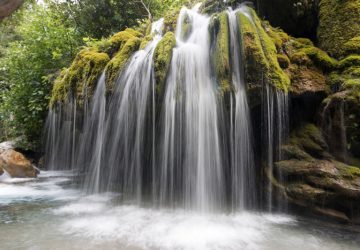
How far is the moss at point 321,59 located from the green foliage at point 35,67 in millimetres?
8686

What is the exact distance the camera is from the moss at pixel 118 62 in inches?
227

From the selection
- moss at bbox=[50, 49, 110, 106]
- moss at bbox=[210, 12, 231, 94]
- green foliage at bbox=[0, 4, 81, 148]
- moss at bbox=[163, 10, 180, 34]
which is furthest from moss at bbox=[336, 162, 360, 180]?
green foliage at bbox=[0, 4, 81, 148]

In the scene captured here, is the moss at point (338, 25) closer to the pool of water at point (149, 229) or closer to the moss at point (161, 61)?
the moss at point (161, 61)

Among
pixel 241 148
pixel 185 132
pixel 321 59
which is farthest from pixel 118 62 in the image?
pixel 321 59

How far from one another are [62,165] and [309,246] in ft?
27.0

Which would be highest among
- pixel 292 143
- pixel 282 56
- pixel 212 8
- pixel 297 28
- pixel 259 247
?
pixel 212 8

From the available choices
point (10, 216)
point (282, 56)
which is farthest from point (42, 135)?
point (282, 56)

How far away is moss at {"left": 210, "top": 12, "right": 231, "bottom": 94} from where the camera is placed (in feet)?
15.4

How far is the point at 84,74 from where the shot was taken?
21.4 ft

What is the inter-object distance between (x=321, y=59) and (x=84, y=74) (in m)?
5.33

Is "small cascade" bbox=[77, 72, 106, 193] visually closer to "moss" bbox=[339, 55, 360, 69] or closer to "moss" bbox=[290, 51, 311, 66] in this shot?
"moss" bbox=[290, 51, 311, 66]

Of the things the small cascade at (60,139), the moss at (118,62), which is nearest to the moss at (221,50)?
the moss at (118,62)

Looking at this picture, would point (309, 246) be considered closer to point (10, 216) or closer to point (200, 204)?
point (200, 204)

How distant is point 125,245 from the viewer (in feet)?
10.4
